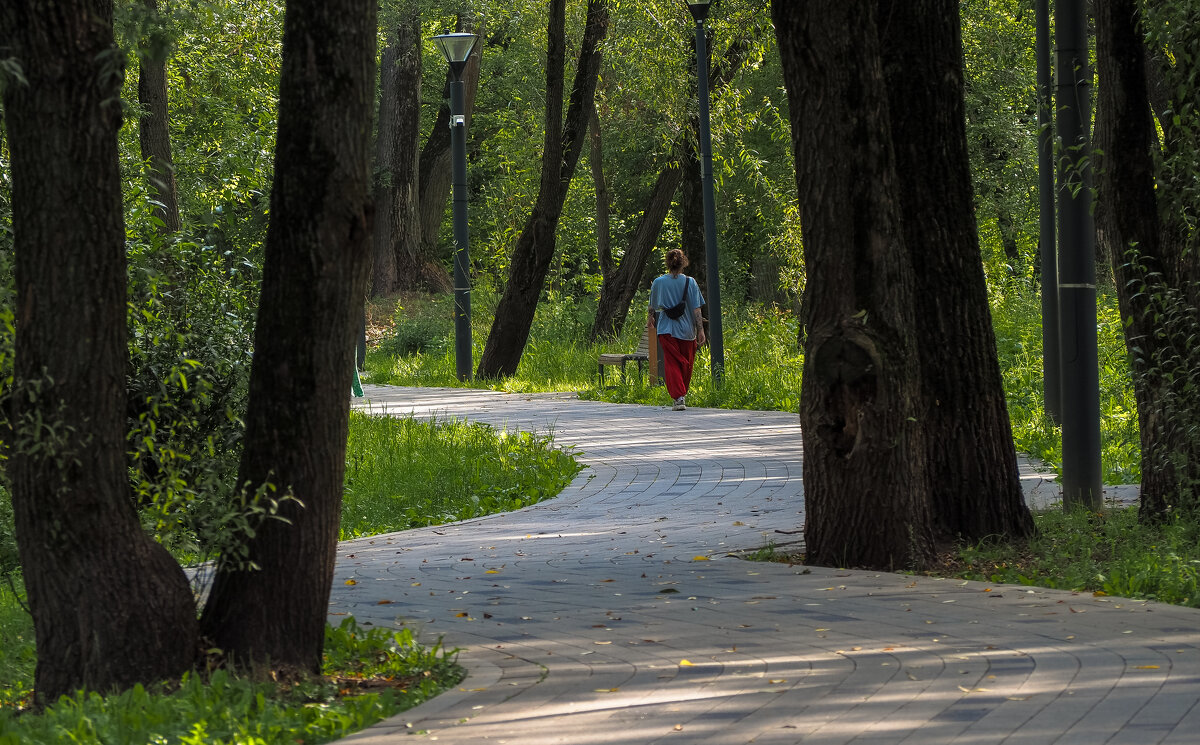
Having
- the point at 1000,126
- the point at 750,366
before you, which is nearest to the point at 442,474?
the point at 750,366

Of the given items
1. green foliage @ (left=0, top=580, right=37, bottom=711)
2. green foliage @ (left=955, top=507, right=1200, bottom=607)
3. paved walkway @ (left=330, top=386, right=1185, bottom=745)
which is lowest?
green foliage @ (left=0, top=580, right=37, bottom=711)

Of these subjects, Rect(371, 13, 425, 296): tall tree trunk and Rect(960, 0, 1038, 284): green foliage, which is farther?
Rect(371, 13, 425, 296): tall tree trunk

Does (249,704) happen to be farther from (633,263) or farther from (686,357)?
(633,263)

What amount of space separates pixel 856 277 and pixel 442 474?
559 centimetres

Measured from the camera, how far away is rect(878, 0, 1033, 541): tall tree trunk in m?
7.96

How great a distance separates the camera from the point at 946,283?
805 centimetres

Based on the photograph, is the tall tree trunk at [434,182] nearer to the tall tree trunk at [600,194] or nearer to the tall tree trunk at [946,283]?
the tall tree trunk at [600,194]

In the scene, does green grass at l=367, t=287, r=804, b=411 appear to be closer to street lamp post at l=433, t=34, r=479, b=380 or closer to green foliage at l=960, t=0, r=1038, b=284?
street lamp post at l=433, t=34, r=479, b=380

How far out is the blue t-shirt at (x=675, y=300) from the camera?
16.2 m

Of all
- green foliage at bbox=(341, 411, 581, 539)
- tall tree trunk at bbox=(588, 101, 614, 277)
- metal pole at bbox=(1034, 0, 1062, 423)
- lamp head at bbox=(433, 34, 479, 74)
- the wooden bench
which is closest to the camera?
green foliage at bbox=(341, 411, 581, 539)

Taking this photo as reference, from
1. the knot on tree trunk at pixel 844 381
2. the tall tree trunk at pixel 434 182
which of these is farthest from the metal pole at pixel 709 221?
the tall tree trunk at pixel 434 182

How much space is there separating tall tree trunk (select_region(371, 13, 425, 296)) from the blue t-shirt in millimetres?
18192

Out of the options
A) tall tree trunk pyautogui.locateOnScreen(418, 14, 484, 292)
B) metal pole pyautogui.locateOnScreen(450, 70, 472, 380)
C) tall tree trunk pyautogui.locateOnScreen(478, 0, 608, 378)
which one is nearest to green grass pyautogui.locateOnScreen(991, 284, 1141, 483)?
tall tree trunk pyautogui.locateOnScreen(478, 0, 608, 378)

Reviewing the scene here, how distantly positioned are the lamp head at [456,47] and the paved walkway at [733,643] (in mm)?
12690
